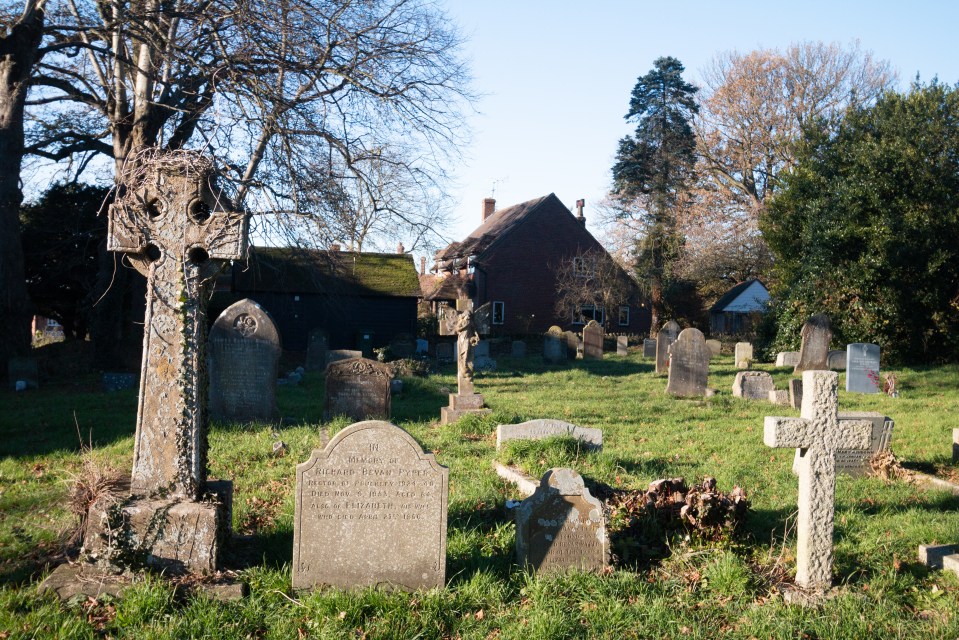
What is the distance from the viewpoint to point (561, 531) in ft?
17.3

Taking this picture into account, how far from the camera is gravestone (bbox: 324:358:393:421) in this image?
11727 millimetres

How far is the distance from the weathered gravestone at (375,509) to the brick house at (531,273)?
34288 millimetres

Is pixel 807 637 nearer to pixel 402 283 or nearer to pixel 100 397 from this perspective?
pixel 100 397

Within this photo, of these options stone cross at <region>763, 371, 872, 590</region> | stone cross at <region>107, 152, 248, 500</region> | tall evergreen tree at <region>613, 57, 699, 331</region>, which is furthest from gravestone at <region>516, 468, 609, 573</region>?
tall evergreen tree at <region>613, 57, 699, 331</region>

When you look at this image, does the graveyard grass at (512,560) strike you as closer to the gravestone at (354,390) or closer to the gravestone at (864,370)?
the gravestone at (354,390)

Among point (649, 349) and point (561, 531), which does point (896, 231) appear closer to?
point (649, 349)

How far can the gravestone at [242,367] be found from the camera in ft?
36.9

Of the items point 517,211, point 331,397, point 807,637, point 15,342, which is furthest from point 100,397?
point 517,211

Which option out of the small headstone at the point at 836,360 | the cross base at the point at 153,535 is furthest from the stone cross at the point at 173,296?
the small headstone at the point at 836,360

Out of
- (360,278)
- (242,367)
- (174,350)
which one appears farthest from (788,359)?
(174,350)

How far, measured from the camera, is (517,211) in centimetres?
4397

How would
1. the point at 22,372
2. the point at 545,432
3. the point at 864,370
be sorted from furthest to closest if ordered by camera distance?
the point at 22,372, the point at 864,370, the point at 545,432

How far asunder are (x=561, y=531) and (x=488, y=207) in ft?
148

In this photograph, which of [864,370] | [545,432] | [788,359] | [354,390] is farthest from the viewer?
[788,359]
